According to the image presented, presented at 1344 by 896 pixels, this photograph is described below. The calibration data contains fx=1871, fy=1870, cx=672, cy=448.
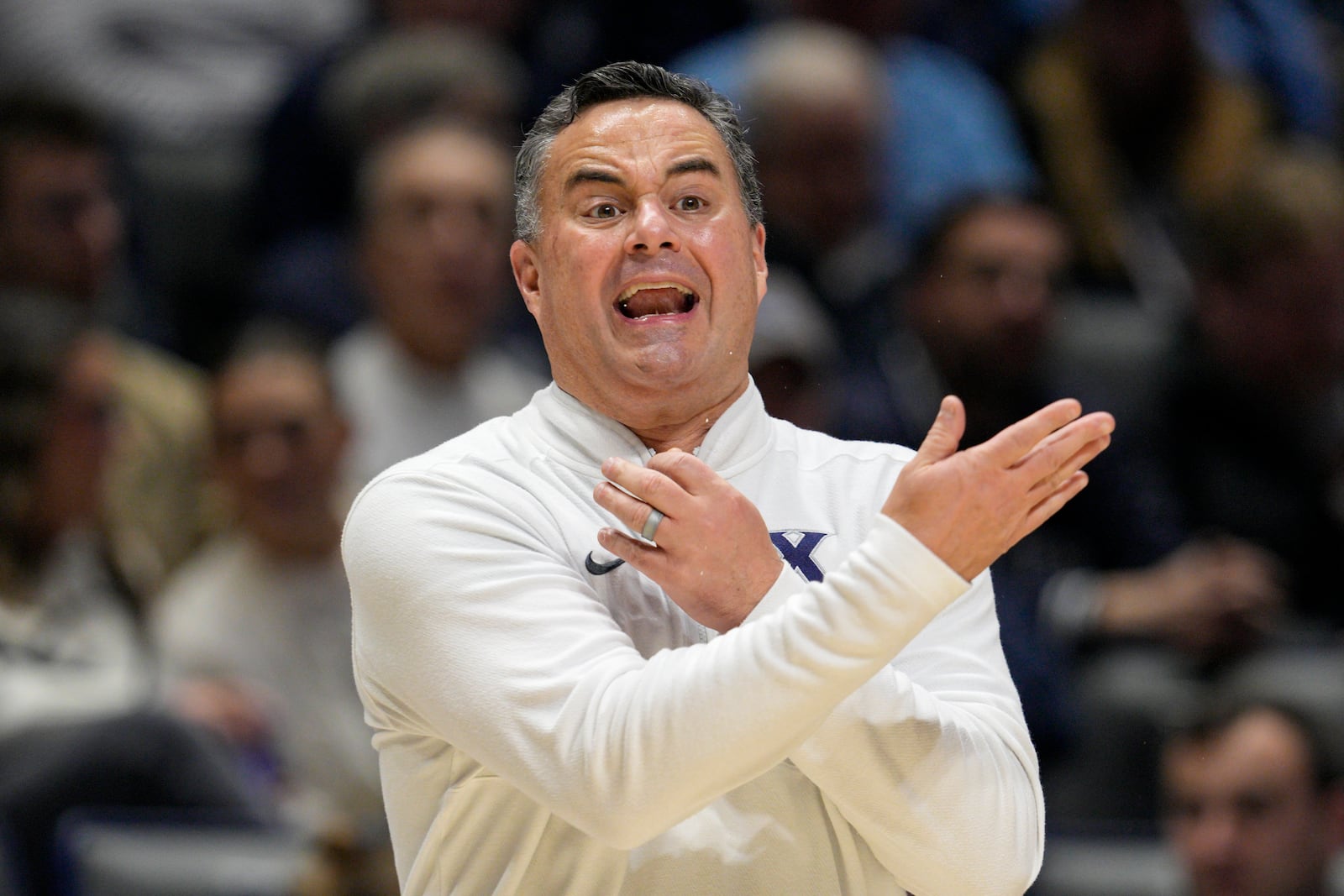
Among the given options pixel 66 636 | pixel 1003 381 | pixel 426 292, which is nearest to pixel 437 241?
pixel 426 292

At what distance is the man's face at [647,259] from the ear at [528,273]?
4 centimetres

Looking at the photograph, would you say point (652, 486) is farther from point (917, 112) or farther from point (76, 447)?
point (76, 447)

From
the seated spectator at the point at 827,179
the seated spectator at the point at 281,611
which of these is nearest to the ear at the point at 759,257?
the seated spectator at the point at 827,179

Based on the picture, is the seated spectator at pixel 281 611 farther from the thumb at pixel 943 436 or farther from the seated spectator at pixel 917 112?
the thumb at pixel 943 436

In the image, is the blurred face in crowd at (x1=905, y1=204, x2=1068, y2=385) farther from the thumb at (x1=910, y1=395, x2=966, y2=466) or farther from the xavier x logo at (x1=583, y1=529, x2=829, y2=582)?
the thumb at (x1=910, y1=395, x2=966, y2=466)

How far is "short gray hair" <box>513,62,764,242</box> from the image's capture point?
181cm

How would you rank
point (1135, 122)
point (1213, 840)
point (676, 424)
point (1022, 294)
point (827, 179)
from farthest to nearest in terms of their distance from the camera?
point (1135, 122) < point (1213, 840) < point (827, 179) < point (1022, 294) < point (676, 424)

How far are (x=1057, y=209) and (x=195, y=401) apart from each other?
1.89 metres

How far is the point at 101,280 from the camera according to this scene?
413cm

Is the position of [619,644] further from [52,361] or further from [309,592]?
[52,361]

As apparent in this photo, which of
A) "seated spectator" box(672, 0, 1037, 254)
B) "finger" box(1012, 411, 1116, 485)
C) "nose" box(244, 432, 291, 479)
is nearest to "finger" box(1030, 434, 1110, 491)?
"finger" box(1012, 411, 1116, 485)

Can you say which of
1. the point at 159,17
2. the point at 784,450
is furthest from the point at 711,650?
the point at 159,17

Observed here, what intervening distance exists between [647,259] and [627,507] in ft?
0.86

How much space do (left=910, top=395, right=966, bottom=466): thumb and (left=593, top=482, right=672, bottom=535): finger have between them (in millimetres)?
221
